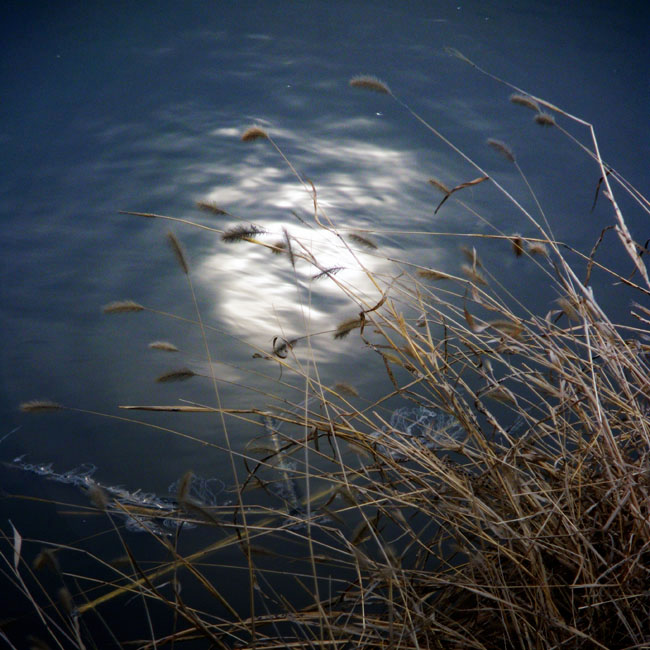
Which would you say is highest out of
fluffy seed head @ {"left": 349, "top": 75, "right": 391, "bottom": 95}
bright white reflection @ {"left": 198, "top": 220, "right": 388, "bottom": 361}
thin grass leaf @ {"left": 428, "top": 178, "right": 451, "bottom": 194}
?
fluffy seed head @ {"left": 349, "top": 75, "right": 391, "bottom": 95}

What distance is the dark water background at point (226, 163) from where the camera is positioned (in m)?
1.20

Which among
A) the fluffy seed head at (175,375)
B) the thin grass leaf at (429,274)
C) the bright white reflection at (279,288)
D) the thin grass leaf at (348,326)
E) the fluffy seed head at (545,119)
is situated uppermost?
the fluffy seed head at (545,119)

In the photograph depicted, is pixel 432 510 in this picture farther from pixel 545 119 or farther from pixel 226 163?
pixel 226 163

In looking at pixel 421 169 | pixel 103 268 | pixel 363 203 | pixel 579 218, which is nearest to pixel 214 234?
pixel 103 268

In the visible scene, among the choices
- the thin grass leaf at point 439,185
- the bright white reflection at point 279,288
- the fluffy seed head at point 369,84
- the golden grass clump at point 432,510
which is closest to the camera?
the golden grass clump at point 432,510

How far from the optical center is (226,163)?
67.9 inches

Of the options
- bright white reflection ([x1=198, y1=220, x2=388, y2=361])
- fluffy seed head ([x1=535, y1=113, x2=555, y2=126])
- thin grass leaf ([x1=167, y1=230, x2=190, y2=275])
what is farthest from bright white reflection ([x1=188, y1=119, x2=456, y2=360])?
fluffy seed head ([x1=535, y1=113, x2=555, y2=126])

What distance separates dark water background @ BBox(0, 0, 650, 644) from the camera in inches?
47.3

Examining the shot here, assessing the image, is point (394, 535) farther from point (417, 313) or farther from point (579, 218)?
point (579, 218)

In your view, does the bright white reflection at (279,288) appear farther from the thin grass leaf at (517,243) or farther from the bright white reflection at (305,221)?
the thin grass leaf at (517,243)

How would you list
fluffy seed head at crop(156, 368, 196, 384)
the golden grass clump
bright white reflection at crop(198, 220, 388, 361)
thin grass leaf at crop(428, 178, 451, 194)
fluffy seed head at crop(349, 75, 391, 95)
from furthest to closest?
bright white reflection at crop(198, 220, 388, 361)
fluffy seed head at crop(349, 75, 391, 95)
thin grass leaf at crop(428, 178, 451, 194)
fluffy seed head at crop(156, 368, 196, 384)
the golden grass clump

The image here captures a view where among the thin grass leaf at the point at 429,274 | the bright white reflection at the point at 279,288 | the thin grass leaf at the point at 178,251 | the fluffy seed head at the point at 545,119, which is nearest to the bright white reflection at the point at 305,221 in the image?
the bright white reflection at the point at 279,288

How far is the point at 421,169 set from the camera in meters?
1.73

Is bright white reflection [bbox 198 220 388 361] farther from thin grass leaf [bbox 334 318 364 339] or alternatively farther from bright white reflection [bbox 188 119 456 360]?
thin grass leaf [bbox 334 318 364 339]
